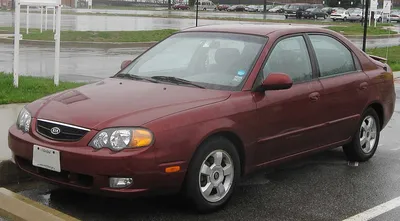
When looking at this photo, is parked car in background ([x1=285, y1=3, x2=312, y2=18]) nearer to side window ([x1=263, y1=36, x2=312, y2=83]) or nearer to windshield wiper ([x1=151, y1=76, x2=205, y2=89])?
side window ([x1=263, y1=36, x2=312, y2=83])

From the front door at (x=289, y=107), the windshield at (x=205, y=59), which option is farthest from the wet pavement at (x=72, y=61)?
the front door at (x=289, y=107)

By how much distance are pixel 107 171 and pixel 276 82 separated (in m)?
1.77

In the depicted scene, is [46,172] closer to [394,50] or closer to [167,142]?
[167,142]

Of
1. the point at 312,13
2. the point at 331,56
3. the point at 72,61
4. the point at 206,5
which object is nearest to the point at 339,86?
the point at 331,56

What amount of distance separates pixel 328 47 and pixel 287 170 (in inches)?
57.2

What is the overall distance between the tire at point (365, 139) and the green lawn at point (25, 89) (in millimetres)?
4879

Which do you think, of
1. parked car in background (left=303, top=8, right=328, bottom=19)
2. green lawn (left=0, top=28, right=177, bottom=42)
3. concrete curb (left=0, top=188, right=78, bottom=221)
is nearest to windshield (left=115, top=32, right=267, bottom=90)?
concrete curb (left=0, top=188, right=78, bottom=221)

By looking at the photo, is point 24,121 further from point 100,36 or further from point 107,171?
point 100,36

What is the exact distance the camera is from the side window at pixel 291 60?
559cm

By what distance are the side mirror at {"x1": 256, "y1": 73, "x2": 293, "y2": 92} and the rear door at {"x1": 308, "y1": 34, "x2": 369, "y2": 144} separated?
2.97 feet

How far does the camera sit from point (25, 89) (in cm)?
958

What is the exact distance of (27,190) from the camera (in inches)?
214

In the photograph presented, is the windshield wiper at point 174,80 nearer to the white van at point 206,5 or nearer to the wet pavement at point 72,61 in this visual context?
the wet pavement at point 72,61

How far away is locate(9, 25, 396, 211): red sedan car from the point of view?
4387 millimetres
